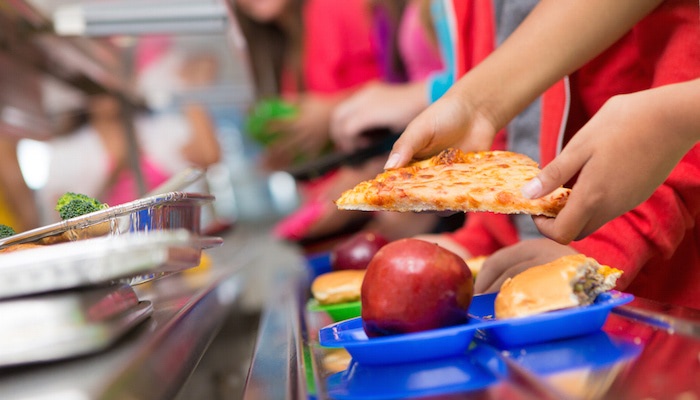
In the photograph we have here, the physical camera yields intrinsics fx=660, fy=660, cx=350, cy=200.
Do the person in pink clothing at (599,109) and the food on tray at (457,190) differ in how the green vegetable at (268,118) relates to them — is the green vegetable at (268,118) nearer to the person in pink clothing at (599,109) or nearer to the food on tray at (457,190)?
the person in pink clothing at (599,109)

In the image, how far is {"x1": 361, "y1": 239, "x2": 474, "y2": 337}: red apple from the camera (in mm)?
717

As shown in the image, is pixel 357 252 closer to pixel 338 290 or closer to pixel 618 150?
pixel 338 290

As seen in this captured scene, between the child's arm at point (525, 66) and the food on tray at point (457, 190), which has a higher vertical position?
the child's arm at point (525, 66)

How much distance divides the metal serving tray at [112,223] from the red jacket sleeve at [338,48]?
2764 mm

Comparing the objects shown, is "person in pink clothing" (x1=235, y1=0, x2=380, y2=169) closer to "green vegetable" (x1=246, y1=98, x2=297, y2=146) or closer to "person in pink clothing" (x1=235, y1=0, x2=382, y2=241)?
"person in pink clothing" (x1=235, y1=0, x2=382, y2=241)

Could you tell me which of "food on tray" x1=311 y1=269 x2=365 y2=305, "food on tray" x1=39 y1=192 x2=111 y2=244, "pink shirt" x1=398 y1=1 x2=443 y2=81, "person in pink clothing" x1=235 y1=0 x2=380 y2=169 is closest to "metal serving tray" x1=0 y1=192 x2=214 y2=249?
"food on tray" x1=39 y1=192 x2=111 y2=244

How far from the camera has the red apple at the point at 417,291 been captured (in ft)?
2.35

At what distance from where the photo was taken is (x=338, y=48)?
11.8 feet

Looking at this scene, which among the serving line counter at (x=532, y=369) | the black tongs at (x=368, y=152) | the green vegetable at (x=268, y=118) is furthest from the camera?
the green vegetable at (x=268, y=118)

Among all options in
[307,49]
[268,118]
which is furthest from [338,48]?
[268,118]

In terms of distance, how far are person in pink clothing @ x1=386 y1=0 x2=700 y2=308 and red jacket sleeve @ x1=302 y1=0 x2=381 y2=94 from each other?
2395 millimetres

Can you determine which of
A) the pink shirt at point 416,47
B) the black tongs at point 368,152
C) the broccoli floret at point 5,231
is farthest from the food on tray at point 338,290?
the pink shirt at point 416,47

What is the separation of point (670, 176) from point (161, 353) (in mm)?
838

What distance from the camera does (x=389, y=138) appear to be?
6.66 ft
